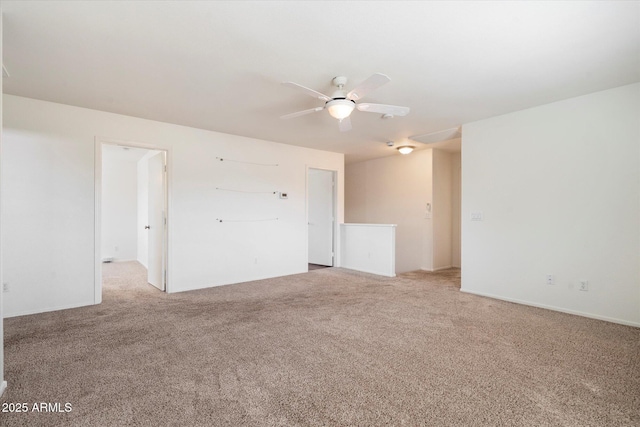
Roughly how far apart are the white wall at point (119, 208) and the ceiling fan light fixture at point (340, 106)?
21.6 feet

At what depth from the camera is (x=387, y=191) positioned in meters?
7.05

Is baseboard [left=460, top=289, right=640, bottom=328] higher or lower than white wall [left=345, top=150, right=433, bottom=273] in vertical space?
lower

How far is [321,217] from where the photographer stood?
6.73m

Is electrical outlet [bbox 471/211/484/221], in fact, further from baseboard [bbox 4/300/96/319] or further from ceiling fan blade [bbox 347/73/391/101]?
baseboard [bbox 4/300/96/319]

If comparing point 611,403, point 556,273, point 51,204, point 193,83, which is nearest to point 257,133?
point 193,83

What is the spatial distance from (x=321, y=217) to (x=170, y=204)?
126 inches

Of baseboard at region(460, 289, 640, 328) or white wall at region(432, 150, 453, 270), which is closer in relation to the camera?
baseboard at region(460, 289, 640, 328)

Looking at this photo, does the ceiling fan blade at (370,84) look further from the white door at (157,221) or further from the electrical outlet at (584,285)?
the white door at (157,221)

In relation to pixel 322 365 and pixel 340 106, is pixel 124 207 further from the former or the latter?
pixel 322 365

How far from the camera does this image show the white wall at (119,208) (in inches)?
295

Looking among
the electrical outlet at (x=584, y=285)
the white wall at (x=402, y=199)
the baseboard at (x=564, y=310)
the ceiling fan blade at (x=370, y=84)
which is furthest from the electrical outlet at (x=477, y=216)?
the ceiling fan blade at (x=370, y=84)

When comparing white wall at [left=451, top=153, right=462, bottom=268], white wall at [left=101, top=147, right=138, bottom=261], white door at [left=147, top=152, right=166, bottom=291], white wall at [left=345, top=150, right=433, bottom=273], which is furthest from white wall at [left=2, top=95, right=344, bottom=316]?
white wall at [left=101, top=147, right=138, bottom=261]

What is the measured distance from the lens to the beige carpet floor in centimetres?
172

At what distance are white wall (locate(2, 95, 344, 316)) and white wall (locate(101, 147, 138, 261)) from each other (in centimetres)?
402
